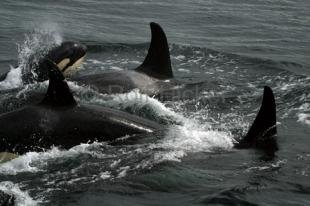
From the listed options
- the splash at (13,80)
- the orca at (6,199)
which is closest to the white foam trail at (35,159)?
the orca at (6,199)

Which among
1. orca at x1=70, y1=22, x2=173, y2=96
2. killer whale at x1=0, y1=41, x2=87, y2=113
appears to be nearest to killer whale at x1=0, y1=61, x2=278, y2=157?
orca at x1=70, y1=22, x2=173, y2=96

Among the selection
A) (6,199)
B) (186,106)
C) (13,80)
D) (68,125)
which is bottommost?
(13,80)

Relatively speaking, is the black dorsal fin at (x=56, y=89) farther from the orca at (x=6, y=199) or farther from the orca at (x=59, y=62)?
the orca at (x=59, y=62)

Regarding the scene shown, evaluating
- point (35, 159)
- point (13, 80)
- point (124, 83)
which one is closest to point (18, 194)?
point (35, 159)

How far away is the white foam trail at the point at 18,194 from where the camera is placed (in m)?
10.4

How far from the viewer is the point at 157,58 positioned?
19.2 m

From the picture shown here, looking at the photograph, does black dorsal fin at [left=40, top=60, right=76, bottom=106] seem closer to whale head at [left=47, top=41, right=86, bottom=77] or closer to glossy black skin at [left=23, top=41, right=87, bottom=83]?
glossy black skin at [left=23, top=41, right=87, bottom=83]

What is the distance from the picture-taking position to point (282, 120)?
53.3 feet

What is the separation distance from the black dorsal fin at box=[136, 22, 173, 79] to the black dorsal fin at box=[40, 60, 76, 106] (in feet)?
20.3

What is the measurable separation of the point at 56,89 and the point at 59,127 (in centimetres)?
76

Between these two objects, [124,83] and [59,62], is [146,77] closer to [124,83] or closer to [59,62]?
[124,83]

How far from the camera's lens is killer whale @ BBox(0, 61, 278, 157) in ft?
42.4

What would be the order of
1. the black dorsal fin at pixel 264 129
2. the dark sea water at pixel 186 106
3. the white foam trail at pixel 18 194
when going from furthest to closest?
1. the black dorsal fin at pixel 264 129
2. the dark sea water at pixel 186 106
3. the white foam trail at pixel 18 194

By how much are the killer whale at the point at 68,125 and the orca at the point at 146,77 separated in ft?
14.1
